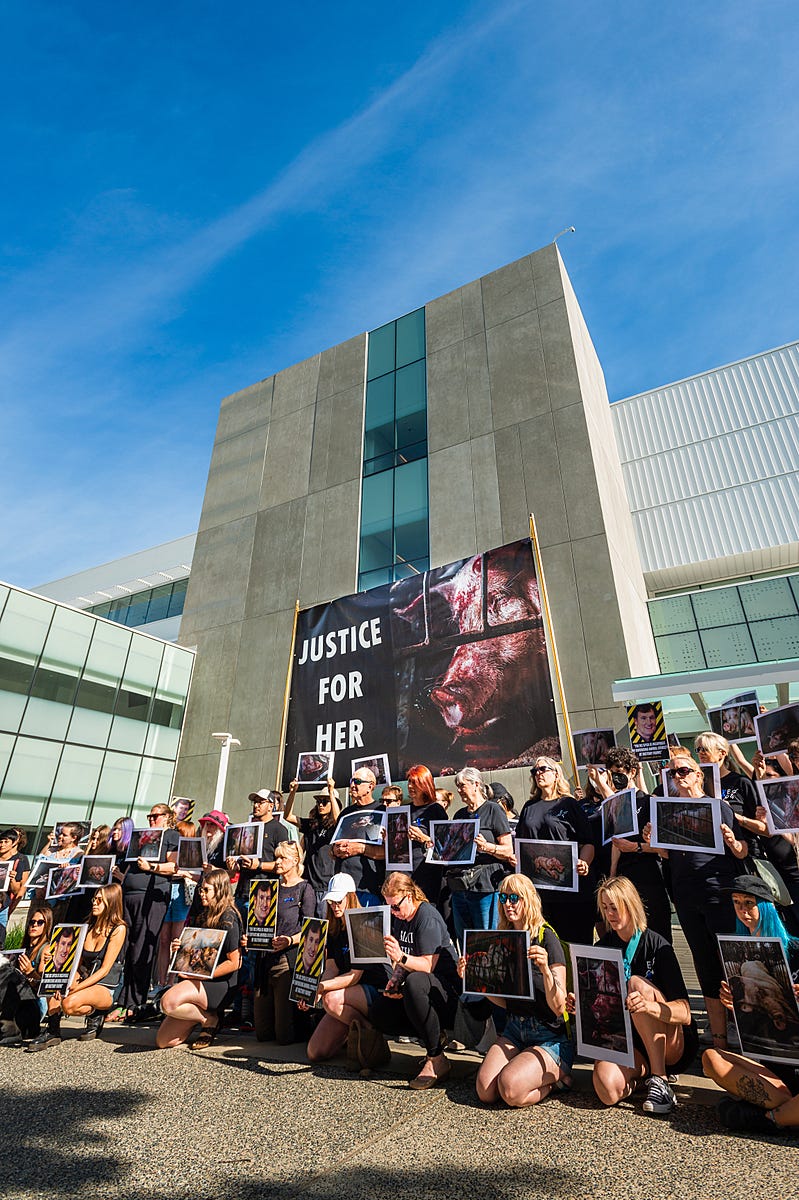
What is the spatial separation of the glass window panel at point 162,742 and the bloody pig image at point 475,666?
24.2 feet

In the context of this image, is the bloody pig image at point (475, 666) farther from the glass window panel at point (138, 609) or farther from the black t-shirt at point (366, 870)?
the glass window panel at point (138, 609)

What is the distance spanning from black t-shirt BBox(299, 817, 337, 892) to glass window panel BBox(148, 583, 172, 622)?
2333 cm

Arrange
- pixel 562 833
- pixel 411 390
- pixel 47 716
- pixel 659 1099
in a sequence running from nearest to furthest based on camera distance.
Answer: pixel 659 1099
pixel 562 833
pixel 47 716
pixel 411 390

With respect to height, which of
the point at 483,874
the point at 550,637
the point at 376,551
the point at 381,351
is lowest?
the point at 483,874

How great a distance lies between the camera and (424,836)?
192 inches

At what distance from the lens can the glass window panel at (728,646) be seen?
14545mm

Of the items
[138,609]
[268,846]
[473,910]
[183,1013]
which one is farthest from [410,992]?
[138,609]

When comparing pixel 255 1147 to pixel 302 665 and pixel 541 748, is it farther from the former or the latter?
pixel 302 665

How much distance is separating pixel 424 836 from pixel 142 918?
132 inches

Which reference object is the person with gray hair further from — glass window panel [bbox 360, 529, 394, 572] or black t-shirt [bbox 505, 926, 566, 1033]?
glass window panel [bbox 360, 529, 394, 572]

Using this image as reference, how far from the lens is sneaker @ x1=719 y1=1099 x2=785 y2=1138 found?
291cm

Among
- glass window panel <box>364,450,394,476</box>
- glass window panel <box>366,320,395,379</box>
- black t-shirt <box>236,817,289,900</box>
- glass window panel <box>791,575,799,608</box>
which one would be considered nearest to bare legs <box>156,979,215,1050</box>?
→ black t-shirt <box>236,817,289,900</box>

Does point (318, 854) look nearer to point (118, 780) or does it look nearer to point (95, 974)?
point (95, 974)

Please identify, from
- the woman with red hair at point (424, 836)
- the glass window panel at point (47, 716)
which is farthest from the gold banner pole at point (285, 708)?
the woman with red hair at point (424, 836)
